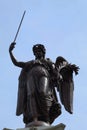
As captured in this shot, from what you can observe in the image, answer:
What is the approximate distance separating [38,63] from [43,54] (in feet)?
1.69

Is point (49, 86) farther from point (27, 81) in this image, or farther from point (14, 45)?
point (14, 45)

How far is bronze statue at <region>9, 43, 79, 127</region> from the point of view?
1425cm

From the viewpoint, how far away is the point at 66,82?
15.6m

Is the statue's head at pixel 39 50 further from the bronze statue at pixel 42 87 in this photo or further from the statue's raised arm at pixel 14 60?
the statue's raised arm at pixel 14 60

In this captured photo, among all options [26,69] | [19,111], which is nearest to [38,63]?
[26,69]

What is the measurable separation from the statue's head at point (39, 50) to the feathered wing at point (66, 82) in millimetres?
543

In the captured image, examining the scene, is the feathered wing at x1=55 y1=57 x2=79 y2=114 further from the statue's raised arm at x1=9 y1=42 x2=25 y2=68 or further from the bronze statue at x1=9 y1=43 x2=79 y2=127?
the statue's raised arm at x1=9 y1=42 x2=25 y2=68

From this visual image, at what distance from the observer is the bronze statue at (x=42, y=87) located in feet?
46.7

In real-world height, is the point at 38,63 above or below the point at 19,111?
above

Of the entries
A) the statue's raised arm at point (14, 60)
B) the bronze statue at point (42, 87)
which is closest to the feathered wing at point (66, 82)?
the bronze statue at point (42, 87)

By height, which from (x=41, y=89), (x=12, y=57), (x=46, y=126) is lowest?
(x=46, y=126)

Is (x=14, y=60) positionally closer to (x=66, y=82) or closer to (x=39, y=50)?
(x=39, y=50)

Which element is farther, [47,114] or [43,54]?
[43,54]

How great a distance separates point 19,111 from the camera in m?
14.7
